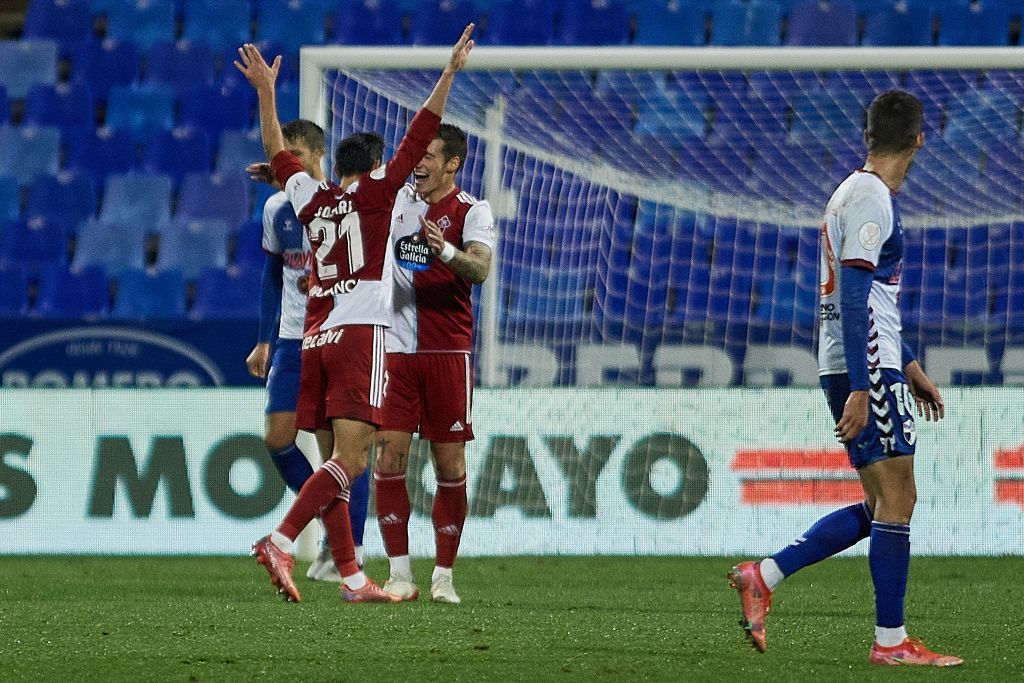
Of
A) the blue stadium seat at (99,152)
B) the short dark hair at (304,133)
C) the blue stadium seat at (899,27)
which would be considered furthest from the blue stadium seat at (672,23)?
the short dark hair at (304,133)

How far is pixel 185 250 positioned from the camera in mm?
12688

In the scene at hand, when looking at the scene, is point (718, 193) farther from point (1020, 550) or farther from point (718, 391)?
point (1020, 550)

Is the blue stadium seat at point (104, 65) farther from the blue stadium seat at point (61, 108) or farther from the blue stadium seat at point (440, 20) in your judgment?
the blue stadium seat at point (440, 20)

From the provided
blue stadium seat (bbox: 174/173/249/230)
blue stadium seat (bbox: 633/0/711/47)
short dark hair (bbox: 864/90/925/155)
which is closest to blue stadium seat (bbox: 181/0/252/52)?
blue stadium seat (bbox: 174/173/249/230)

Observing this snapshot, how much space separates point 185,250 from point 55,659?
858 cm

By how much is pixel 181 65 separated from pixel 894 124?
10.4 meters

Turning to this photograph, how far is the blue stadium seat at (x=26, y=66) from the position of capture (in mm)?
13961

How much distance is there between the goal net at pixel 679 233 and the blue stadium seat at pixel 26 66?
542 centimetres

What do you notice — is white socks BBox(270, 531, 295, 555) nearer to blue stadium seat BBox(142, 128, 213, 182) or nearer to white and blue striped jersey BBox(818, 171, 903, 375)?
white and blue striped jersey BBox(818, 171, 903, 375)

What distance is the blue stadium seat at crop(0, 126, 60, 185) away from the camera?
13.4 m

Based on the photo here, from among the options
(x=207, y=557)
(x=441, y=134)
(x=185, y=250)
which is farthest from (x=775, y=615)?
(x=185, y=250)

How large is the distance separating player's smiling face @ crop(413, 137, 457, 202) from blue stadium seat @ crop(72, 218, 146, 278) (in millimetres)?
6760

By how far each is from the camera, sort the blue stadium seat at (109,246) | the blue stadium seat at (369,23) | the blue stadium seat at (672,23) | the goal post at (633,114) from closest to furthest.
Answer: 1. the goal post at (633,114)
2. the blue stadium seat at (109,246)
3. the blue stadium seat at (672,23)
4. the blue stadium seat at (369,23)

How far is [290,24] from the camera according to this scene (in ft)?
45.2
